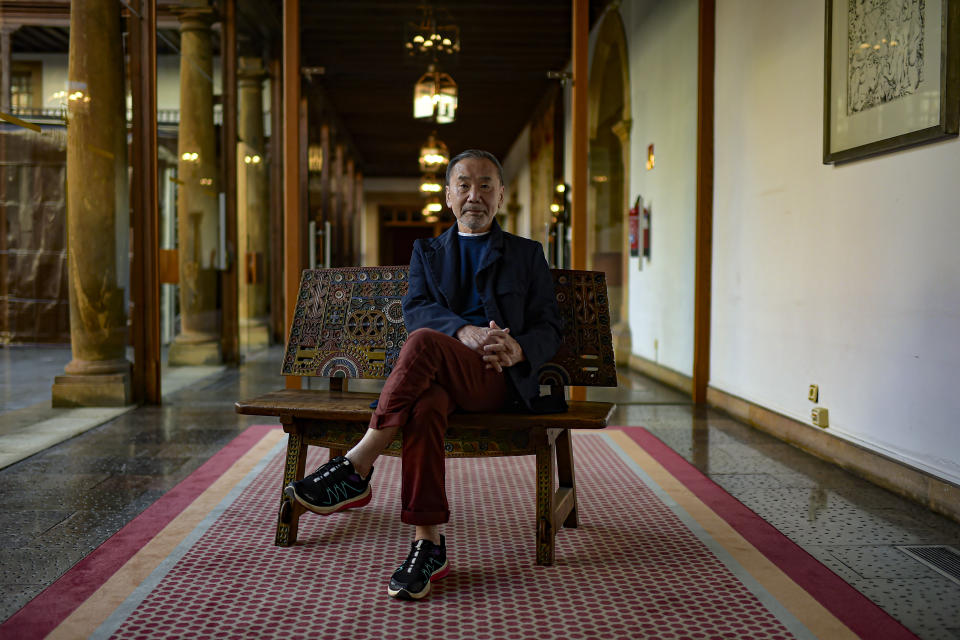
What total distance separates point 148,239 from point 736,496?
4.16 m

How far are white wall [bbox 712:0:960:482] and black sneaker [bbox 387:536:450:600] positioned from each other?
1943 mm

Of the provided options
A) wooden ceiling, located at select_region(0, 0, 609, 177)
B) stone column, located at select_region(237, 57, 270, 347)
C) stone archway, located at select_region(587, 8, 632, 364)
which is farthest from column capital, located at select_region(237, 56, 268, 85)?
stone archway, located at select_region(587, 8, 632, 364)

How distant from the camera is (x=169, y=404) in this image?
5621mm

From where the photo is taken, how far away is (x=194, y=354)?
7129 millimetres

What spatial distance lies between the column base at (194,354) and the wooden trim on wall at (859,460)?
434 cm

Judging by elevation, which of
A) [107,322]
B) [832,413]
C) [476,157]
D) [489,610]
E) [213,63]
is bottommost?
[489,610]

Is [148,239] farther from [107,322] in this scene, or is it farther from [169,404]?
[169,404]

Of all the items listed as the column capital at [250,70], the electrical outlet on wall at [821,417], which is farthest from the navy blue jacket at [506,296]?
the column capital at [250,70]

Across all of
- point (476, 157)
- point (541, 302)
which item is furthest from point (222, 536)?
point (476, 157)

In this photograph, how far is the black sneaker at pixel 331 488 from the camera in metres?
2.38

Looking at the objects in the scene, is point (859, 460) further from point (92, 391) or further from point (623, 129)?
point (92, 391)

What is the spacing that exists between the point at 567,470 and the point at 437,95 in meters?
3.67

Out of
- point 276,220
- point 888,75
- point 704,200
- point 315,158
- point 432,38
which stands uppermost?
point 432,38

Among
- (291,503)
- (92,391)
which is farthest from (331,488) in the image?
(92,391)
